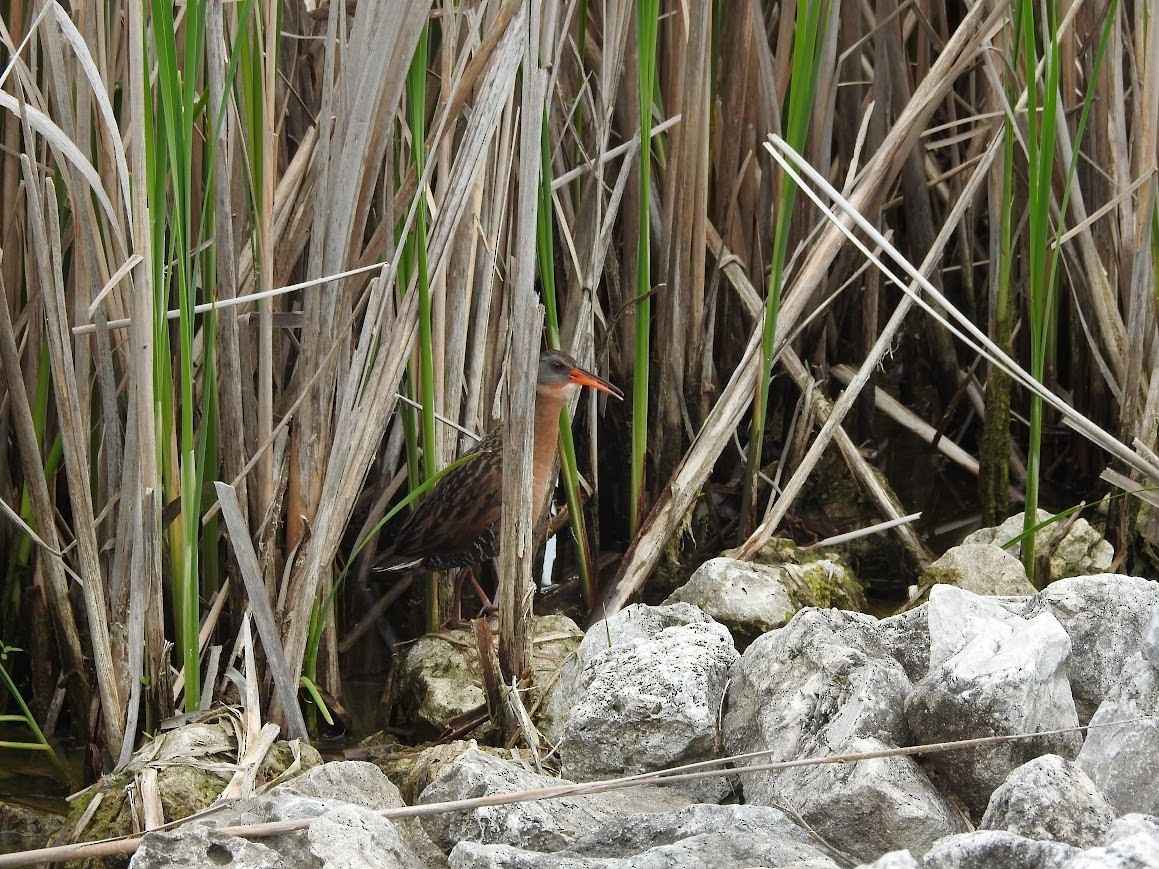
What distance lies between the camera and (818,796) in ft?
6.47

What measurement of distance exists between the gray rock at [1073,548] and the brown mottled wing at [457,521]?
1.31 m

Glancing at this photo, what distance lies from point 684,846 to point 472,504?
1.65 meters

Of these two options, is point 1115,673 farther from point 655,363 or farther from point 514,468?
point 655,363

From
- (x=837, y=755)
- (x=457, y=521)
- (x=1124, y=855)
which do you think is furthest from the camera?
(x=457, y=521)

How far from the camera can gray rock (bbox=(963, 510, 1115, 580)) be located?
3418 mm

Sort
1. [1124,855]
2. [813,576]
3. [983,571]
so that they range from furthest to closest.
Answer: [813,576], [983,571], [1124,855]

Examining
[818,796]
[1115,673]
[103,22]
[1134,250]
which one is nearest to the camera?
[818,796]

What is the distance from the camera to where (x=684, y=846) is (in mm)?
1757

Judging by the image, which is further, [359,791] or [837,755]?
[359,791]

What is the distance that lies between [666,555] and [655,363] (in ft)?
1.82

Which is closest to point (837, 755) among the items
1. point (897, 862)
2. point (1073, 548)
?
point (897, 862)

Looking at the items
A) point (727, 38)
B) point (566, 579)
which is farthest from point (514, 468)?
point (727, 38)

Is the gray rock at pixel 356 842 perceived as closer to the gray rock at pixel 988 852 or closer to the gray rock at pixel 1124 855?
the gray rock at pixel 988 852

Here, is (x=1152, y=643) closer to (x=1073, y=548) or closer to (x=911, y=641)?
(x=911, y=641)
